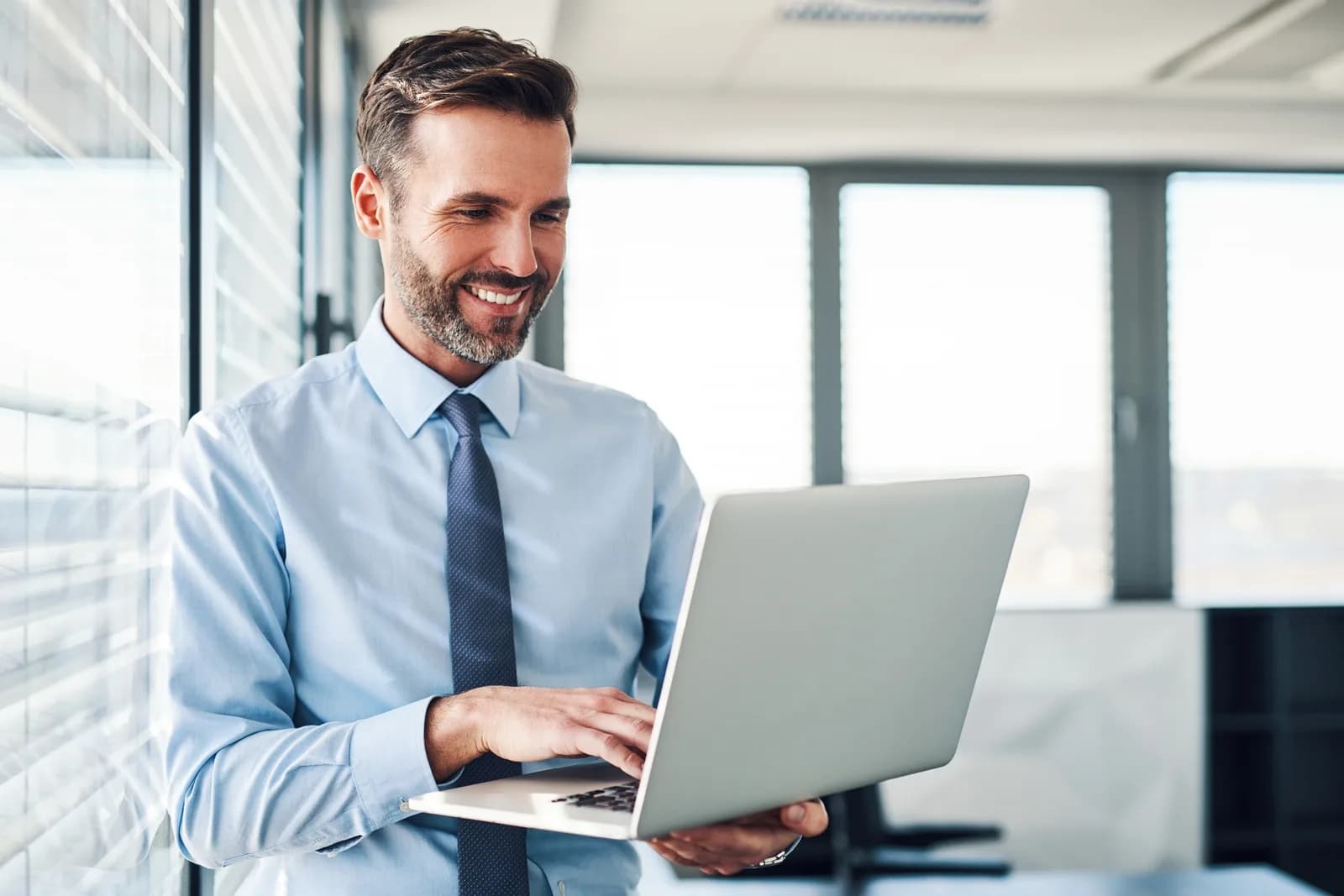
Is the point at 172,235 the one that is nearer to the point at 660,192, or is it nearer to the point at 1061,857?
the point at 660,192

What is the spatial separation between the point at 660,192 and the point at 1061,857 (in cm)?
272

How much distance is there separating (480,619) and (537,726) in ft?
0.75

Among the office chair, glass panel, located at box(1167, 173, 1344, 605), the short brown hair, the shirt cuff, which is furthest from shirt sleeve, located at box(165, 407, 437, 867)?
glass panel, located at box(1167, 173, 1344, 605)

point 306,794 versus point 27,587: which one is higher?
point 27,587

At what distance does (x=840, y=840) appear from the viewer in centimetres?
301

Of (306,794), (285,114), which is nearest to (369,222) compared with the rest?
(306,794)

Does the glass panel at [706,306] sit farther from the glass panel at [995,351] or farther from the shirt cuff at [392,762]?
the shirt cuff at [392,762]

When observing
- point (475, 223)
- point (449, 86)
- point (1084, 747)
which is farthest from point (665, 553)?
point (1084, 747)

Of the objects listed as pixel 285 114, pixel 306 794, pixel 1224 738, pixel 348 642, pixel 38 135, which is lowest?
pixel 1224 738

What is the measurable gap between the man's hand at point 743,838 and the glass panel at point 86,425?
41cm

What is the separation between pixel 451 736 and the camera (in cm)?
93

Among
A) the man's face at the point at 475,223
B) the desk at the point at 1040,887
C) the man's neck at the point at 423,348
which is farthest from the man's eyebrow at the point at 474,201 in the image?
the desk at the point at 1040,887

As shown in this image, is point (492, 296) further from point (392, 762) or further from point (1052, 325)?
point (1052, 325)

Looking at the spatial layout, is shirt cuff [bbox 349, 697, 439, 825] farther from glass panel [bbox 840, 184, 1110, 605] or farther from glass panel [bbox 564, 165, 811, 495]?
glass panel [bbox 840, 184, 1110, 605]
